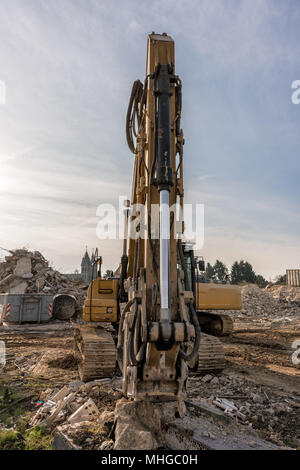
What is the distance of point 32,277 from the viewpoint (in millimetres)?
20953

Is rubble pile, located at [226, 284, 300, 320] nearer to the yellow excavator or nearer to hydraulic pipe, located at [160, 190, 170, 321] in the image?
the yellow excavator

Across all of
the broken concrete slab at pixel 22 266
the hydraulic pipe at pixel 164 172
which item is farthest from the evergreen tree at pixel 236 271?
the hydraulic pipe at pixel 164 172

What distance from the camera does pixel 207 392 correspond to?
548 centimetres

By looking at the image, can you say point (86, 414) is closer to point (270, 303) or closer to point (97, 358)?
point (97, 358)

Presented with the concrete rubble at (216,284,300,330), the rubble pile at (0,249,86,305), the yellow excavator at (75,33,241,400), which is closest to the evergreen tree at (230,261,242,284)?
the concrete rubble at (216,284,300,330)

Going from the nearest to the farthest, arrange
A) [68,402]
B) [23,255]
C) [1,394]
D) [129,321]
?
1. [129,321]
2. [68,402]
3. [1,394]
4. [23,255]

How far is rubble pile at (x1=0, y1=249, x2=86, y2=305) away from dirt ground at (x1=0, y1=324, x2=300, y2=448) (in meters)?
10.0

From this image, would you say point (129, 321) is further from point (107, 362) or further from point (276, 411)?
point (276, 411)

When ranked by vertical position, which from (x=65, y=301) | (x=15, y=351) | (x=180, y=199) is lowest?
(x=15, y=351)

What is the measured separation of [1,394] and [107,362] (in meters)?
1.84

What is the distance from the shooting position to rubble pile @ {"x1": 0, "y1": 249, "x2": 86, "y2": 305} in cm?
2027

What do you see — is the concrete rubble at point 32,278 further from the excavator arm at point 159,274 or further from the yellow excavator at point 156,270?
the excavator arm at point 159,274

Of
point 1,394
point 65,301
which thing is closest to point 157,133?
point 1,394

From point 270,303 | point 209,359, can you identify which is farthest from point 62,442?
point 270,303
